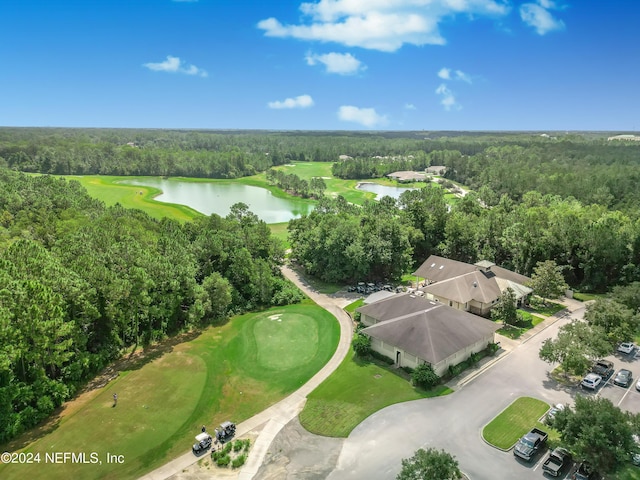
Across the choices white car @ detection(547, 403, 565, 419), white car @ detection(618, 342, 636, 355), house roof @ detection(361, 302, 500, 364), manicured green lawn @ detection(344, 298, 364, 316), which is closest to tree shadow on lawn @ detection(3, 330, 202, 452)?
manicured green lawn @ detection(344, 298, 364, 316)

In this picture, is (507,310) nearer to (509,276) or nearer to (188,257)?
(509,276)

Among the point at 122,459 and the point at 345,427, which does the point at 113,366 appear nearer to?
the point at 122,459

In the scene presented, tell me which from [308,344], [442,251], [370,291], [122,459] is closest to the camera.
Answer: [122,459]

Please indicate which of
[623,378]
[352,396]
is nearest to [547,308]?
[623,378]

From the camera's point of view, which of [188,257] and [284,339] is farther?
[188,257]

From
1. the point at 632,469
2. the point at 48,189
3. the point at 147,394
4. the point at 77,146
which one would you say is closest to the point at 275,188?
the point at 48,189

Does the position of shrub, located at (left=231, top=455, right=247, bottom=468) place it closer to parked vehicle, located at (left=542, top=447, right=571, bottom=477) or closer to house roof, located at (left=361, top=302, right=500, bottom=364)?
house roof, located at (left=361, top=302, right=500, bottom=364)
